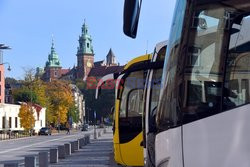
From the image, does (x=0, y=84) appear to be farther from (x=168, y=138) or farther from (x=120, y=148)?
(x=168, y=138)

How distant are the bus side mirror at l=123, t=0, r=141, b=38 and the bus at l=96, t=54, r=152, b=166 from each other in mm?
9527

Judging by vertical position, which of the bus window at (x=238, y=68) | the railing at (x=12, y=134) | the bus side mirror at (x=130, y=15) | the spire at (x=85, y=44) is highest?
the spire at (x=85, y=44)

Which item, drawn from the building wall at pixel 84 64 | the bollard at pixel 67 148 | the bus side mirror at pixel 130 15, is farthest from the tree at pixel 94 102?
the bus side mirror at pixel 130 15

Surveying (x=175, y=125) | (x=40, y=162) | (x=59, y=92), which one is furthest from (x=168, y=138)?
(x=59, y=92)

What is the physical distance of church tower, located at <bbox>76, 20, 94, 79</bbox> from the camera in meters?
186

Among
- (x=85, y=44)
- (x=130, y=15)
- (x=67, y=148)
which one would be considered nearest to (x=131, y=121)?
(x=67, y=148)

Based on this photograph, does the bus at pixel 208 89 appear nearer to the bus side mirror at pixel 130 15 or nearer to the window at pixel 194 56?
the window at pixel 194 56

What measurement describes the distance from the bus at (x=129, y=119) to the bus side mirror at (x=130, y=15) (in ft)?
31.3

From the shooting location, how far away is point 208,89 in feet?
11.8

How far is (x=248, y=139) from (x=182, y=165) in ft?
1.73

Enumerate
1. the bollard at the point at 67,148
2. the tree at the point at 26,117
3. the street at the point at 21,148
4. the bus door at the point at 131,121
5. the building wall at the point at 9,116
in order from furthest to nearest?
1. the building wall at the point at 9,116
2. the tree at the point at 26,117
3. the street at the point at 21,148
4. the bollard at the point at 67,148
5. the bus door at the point at 131,121

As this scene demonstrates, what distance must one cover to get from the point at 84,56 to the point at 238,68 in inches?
A: 7390

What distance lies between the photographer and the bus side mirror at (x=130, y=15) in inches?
163

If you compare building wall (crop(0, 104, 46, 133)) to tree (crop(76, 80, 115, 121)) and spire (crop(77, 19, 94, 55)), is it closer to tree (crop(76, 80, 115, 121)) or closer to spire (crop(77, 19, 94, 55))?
tree (crop(76, 80, 115, 121))
